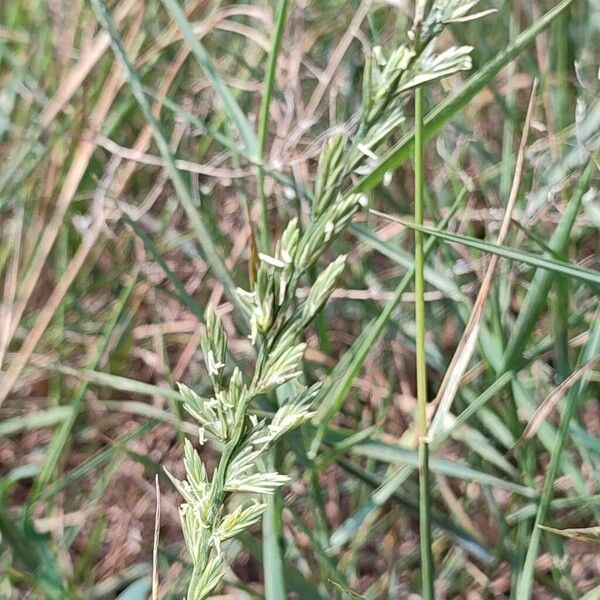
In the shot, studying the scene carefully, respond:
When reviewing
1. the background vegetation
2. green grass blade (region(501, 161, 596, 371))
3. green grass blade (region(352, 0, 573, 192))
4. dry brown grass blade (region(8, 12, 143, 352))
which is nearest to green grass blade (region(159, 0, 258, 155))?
the background vegetation

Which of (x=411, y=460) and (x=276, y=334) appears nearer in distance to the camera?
(x=276, y=334)

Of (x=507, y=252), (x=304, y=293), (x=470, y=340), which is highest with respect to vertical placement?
(x=507, y=252)

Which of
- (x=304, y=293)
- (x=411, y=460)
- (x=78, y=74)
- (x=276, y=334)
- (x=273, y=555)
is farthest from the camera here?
(x=78, y=74)

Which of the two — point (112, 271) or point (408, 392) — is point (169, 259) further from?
point (408, 392)

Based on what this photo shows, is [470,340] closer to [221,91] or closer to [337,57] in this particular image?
[221,91]

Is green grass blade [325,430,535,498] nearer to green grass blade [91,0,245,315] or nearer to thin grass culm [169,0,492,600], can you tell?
green grass blade [91,0,245,315]

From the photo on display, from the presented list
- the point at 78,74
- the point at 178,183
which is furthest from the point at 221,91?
the point at 78,74

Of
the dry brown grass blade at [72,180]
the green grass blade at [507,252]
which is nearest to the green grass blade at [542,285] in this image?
the green grass blade at [507,252]

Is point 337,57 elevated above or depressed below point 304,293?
above
